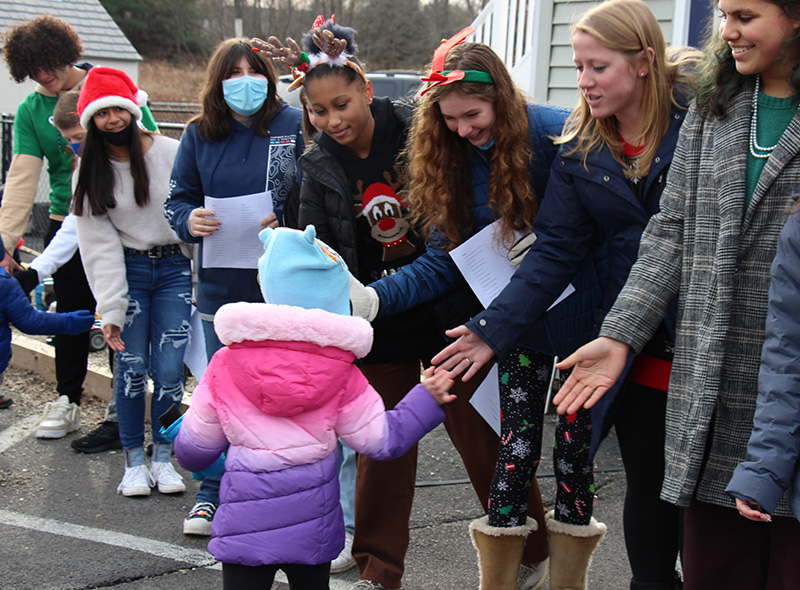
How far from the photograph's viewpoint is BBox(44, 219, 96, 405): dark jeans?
16.0 ft

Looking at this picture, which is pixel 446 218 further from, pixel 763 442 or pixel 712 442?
pixel 763 442

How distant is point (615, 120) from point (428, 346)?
121 cm

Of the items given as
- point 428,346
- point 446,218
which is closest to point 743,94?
point 446,218

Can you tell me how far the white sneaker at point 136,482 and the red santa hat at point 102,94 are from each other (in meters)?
1.81

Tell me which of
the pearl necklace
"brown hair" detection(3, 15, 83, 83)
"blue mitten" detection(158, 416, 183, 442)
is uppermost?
"brown hair" detection(3, 15, 83, 83)

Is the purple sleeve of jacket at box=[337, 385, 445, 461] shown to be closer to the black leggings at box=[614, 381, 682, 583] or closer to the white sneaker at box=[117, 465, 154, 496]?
the black leggings at box=[614, 381, 682, 583]

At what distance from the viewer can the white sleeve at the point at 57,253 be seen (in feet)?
15.2

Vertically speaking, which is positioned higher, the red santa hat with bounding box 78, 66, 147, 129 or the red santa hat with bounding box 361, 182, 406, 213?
the red santa hat with bounding box 78, 66, 147, 129

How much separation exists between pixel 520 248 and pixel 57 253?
10.0 feet

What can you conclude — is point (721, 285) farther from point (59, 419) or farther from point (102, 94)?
point (59, 419)

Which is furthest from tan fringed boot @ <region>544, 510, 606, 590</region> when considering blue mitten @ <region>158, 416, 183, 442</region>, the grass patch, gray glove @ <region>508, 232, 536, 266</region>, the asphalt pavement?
the grass patch

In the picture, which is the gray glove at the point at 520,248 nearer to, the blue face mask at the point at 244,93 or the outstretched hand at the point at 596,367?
the outstretched hand at the point at 596,367

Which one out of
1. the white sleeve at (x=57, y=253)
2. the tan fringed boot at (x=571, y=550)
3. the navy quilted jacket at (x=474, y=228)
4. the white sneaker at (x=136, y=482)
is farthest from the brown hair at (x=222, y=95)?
the tan fringed boot at (x=571, y=550)

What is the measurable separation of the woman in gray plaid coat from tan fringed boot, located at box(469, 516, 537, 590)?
745 mm
